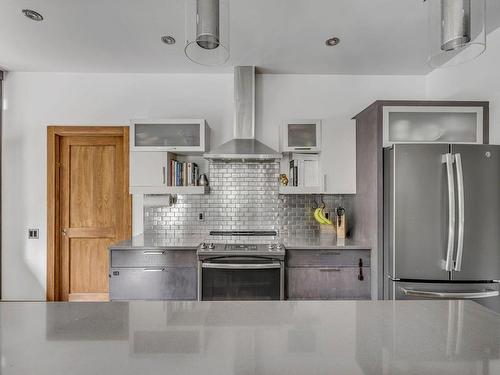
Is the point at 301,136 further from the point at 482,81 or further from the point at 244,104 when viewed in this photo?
the point at 482,81

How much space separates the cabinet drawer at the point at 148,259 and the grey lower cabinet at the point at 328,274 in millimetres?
927

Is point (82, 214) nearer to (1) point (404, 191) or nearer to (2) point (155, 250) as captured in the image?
(2) point (155, 250)

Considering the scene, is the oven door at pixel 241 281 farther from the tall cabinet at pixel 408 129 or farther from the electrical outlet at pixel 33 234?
the electrical outlet at pixel 33 234

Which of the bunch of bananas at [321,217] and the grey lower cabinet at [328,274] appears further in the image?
the bunch of bananas at [321,217]

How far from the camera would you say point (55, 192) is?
3.47 metres

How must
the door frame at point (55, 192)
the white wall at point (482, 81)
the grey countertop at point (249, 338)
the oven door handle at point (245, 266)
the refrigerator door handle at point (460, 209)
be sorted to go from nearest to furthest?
the grey countertop at point (249, 338) → the refrigerator door handle at point (460, 209) → the white wall at point (482, 81) → the oven door handle at point (245, 266) → the door frame at point (55, 192)

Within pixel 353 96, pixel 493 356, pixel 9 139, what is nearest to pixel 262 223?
pixel 353 96

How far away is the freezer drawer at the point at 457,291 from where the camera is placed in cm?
232

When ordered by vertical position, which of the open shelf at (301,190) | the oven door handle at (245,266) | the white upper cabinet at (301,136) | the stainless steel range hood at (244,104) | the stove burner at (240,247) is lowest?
the oven door handle at (245,266)

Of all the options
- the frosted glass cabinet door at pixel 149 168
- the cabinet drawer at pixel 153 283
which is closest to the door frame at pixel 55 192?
the frosted glass cabinet door at pixel 149 168

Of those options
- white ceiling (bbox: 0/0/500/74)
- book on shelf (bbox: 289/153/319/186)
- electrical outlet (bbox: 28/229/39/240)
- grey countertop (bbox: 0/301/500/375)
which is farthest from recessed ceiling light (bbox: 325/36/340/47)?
electrical outlet (bbox: 28/229/39/240)

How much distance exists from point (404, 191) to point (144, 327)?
215 centimetres

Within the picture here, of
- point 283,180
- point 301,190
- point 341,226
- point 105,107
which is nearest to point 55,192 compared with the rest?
point 105,107

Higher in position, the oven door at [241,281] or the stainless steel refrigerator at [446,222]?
the stainless steel refrigerator at [446,222]
